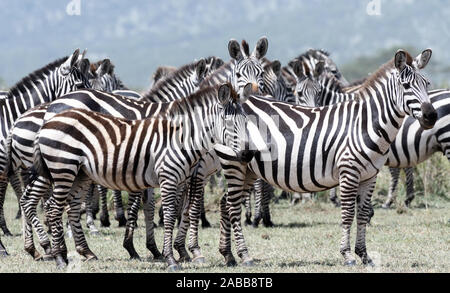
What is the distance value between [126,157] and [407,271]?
3.67 m

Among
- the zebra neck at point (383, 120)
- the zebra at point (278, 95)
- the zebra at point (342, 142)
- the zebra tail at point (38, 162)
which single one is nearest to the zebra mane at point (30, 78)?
the zebra tail at point (38, 162)

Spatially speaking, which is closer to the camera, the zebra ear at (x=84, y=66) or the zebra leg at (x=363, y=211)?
the zebra leg at (x=363, y=211)

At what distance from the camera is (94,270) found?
30.7 feet

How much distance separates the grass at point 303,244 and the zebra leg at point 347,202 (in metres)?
0.16

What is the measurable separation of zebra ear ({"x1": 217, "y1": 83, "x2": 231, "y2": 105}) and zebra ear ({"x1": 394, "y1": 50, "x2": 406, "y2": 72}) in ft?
6.81

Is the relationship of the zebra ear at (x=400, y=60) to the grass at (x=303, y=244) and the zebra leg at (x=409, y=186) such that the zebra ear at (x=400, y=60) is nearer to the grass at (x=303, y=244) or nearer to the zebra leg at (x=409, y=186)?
the grass at (x=303, y=244)

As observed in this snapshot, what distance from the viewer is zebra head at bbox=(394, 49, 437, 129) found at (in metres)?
9.09

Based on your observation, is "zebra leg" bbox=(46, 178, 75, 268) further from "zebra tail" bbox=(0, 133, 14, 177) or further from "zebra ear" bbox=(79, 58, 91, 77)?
"zebra ear" bbox=(79, 58, 91, 77)

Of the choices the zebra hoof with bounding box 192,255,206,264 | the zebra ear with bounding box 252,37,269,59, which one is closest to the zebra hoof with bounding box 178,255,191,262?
the zebra hoof with bounding box 192,255,206,264

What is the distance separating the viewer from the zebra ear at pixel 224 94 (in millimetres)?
9117

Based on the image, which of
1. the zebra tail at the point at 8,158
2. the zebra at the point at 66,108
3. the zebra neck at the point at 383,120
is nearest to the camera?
the zebra neck at the point at 383,120
